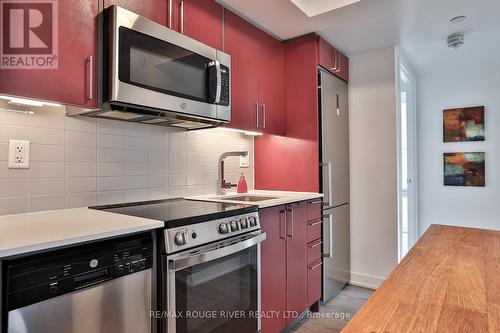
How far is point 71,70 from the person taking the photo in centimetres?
125

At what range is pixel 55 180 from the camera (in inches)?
57.0

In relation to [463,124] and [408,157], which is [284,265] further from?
[463,124]

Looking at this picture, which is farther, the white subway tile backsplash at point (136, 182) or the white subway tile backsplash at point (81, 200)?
the white subway tile backsplash at point (136, 182)

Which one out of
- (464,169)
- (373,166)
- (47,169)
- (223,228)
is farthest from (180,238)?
(464,169)

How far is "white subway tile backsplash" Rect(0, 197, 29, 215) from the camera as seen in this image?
1291 millimetres

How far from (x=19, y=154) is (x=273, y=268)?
1.50 meters

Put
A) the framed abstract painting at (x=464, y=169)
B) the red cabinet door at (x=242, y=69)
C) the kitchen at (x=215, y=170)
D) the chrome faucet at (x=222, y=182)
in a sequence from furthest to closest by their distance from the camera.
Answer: the framed abstract painting at (x=464, y=169) → the chrome faucet at (x=222, y=182) → the red cabinet door at (x=242, y=69) → the kitchen at (x=215, y=170)

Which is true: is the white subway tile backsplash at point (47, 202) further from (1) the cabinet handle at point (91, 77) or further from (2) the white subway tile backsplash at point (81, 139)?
(1) the cabinet handle at point (91, 77)

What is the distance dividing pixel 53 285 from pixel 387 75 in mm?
2941

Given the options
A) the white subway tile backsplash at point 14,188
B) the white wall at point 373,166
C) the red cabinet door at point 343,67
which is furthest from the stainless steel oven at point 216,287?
the red cabinet door at point 343,67

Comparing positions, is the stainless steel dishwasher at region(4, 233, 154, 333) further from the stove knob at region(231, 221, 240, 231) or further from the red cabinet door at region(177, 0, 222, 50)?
the red cabinet door at region(177, 0, 222, 50)

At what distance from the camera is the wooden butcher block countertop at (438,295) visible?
1.99 feet

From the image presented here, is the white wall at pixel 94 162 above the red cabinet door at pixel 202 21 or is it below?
below

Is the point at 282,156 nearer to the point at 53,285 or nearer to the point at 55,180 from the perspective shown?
the point at 55,180
